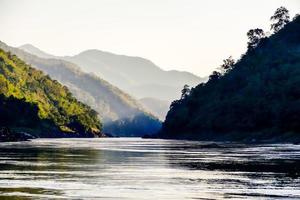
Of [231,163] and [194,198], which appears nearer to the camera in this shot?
[194,198]

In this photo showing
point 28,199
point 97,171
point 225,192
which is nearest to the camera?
point 28,199

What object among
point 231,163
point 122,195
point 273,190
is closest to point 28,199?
point 122,195

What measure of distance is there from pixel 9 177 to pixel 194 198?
84.6 ft

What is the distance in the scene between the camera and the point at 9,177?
73500mm

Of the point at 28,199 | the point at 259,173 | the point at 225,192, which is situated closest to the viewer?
the point at 28,199

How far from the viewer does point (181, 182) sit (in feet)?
231

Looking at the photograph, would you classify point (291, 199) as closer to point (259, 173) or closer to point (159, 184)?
point (159, 184)

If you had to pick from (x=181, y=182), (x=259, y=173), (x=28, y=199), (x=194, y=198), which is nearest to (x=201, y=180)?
(x=181, y=182)

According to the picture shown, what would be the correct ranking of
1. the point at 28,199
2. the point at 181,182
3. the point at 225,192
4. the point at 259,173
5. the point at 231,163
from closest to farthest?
the point at 28,199, the point at 225,192, the point at 181,182, the point at 259,173, the point at 231,163

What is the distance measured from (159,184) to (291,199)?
1645cm

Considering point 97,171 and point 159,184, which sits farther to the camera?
point 97,171

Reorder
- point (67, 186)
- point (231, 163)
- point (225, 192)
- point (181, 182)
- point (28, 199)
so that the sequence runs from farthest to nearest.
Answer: point (231, 163)
point (181, 182)
point (67, 186)
point (225, 192)
point (28, 199)

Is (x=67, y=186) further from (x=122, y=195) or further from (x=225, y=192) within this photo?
(x=225, y=192)

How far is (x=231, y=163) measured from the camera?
100 metres
